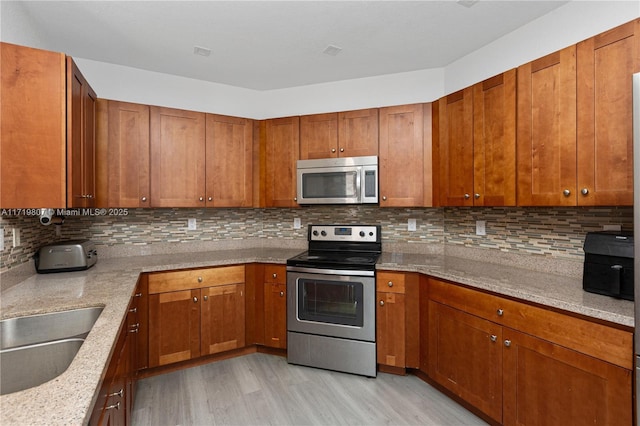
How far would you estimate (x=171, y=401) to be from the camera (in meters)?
2.15

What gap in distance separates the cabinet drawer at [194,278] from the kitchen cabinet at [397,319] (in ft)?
3.92

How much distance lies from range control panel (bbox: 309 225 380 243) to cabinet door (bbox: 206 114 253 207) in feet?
2.26

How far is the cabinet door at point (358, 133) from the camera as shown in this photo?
9.02 feet

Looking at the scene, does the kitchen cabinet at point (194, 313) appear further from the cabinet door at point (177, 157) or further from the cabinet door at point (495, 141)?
the cabinet door at point (495, 141)

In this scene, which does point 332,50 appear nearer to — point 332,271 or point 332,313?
point 332,271

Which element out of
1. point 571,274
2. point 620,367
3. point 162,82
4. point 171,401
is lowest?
point 171,401

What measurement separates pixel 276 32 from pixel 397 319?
7.38 feet

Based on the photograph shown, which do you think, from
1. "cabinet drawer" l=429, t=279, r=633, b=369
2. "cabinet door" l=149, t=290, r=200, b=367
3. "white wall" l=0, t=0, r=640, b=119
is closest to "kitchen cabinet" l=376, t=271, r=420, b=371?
"cabinet drawer" l=429, t=279, r=633, b=369

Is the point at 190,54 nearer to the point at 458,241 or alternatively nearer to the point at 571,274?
the point at 458,241

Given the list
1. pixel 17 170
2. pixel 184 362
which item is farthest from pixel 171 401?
pixel 17 170

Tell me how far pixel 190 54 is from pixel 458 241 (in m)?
2.69

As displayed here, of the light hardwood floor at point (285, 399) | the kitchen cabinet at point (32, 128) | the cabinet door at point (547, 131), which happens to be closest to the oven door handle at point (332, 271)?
the light hardwood floor at point (285, 399)

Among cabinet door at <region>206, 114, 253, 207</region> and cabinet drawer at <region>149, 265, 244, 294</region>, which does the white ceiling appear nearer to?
cabinet door at <region>206, 114, 253, 207</region>

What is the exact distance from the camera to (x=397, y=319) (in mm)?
2408
